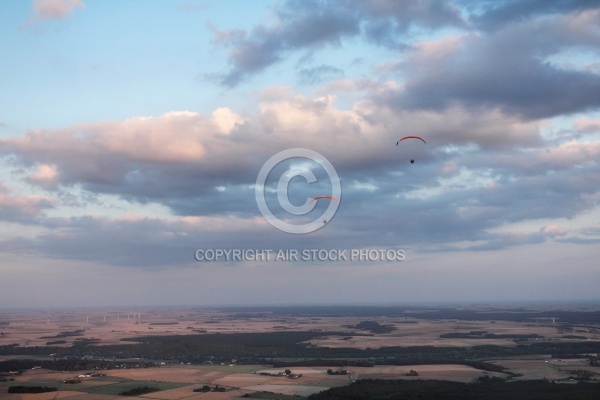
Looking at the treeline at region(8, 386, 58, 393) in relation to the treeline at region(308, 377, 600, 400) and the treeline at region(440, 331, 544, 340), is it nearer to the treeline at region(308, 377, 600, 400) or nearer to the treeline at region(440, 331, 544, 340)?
the treeline at region(308, 377, 600, 400)

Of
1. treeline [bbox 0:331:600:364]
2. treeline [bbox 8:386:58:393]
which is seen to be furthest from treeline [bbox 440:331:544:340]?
treeline [bbox 8:386:58:393]

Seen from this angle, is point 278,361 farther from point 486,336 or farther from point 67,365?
point 486,336

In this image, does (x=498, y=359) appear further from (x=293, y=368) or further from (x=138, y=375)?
(x=138, y=375)

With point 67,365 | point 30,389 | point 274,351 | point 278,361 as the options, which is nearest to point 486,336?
point 274,351

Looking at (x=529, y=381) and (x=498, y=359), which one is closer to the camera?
(x=529, y=381)

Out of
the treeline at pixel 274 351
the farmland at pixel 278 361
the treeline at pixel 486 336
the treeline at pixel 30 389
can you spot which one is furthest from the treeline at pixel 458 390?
the treeline at pixel 486 336

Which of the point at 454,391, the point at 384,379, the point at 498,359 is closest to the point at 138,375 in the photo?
the point at 384,379

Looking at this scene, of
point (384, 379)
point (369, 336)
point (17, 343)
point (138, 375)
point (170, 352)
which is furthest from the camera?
point (369, 336)

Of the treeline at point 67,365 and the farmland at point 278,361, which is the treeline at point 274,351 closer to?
the farmland at point 278,361
